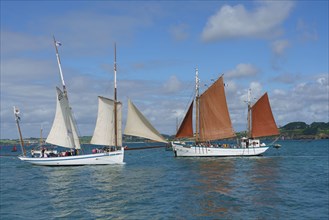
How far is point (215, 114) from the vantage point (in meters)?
84.7

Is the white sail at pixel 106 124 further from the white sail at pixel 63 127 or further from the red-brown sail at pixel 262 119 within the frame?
the red-brown sail at pixel 262 119

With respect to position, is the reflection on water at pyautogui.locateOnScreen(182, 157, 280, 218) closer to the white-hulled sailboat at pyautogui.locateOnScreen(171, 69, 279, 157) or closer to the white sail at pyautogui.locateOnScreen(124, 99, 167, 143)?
the white sail at pyautogui.locateOnScreen(124, 99, 167, 143)

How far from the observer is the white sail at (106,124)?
6650 centimetres

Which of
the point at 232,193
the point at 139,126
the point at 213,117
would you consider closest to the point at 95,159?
the point at 139,126

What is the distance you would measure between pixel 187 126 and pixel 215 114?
6464 mm

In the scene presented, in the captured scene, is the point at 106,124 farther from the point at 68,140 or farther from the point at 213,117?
the point at 213,117

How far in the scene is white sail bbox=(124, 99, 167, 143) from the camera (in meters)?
61.9

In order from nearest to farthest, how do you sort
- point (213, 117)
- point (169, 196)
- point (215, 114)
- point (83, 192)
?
point (169, 196), point (83, 192), point (215, 114), point (213, 117)

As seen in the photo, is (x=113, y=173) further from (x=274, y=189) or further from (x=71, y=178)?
(x=274, y=189)

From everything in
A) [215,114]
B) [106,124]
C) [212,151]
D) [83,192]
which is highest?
[215,114]

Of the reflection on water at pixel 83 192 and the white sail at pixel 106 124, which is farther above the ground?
the white sail at pixel 106 124

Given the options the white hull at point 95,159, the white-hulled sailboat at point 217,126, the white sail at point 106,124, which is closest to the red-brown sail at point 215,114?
the white-hulled sailboat at point 217,126

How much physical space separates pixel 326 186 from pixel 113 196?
72.3 feet

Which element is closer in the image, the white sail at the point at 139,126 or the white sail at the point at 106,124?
the white sail at the point at 139,126
